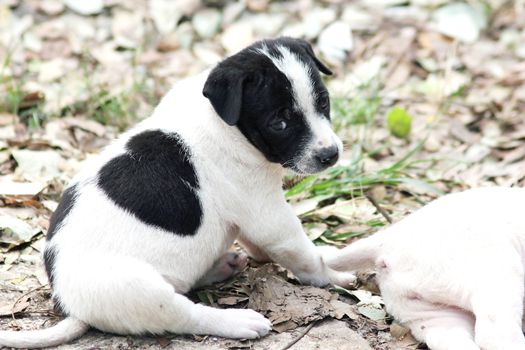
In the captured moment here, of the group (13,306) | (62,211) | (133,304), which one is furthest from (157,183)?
(13,306)

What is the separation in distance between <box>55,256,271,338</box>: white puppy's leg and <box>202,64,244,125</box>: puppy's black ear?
1.00 m

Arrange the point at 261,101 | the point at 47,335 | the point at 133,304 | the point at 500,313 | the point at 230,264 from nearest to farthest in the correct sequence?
the point at 500,313 → the point at 133,304 → the point at 47,335 → the point at 261,101 → the point at 230,264

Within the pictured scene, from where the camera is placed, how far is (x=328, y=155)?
5.12m

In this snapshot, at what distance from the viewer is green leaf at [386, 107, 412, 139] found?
8102 millimetres

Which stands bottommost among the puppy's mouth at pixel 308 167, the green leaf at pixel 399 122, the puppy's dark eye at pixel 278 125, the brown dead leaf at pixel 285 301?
the green leaf at pixel 399 122

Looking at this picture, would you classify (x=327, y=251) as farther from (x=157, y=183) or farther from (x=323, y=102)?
(x=157, y=183)

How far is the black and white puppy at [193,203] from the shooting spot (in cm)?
459

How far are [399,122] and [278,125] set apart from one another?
128 inches

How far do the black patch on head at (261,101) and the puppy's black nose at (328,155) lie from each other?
120 millimetres

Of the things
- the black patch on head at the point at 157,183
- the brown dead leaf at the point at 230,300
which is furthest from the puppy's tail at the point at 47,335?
the brown dead leaf at the point at 230,300

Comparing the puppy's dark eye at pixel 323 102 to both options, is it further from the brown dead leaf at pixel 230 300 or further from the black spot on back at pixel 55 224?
the black spot on back at pixel 55 224

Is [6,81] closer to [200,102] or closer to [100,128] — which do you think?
[100,128]

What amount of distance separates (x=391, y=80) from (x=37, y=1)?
447 centimetres

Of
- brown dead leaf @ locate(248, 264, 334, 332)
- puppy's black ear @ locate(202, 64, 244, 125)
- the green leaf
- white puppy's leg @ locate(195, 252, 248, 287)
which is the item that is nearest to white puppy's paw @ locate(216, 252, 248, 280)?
white puppy's leg @ locate(195, 252, 248, 287)
